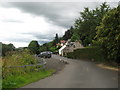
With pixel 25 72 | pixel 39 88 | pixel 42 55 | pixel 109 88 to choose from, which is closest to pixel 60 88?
pixel 39 88

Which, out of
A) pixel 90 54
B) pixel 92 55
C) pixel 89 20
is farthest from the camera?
pixel 89 20

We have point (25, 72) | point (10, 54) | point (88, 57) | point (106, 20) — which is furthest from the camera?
point (88, 57)

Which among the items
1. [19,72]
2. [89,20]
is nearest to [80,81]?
[19,72]

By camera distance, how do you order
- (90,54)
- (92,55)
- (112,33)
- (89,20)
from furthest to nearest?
(89,20), (90,54), (92,55), (112,33)

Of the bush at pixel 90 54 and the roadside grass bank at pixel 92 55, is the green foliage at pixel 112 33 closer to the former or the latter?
the roadside grass bank at pixel 92 55

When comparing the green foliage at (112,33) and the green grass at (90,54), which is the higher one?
the green foliage at (112,33)

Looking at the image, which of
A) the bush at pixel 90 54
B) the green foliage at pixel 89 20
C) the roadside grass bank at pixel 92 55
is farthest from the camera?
the green foliage at pixel 89 20

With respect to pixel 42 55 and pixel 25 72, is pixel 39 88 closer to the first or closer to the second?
pixel 25 72

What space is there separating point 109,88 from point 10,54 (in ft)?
42.9

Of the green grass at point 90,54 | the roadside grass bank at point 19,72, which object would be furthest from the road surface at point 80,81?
the green grass at point 90,54

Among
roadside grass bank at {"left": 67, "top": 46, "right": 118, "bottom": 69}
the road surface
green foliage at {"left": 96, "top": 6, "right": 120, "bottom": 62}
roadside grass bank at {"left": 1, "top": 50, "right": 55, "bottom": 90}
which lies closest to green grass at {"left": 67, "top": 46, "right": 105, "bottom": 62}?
roadside grass bank at {"left": 67, "top": 46, "right": 118, "bottom": 69}

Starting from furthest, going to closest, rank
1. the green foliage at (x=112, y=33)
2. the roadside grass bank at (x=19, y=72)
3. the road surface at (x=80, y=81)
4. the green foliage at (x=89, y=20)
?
the green foliage at (x=89, y=20)
the green foliage at (x=112, y=33)
the roadside grass bank at (x=19, y=72)
the road surface at (x=80, y=81)

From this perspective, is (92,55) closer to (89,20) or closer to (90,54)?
(90,54)

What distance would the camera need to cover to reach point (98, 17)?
50.8m
